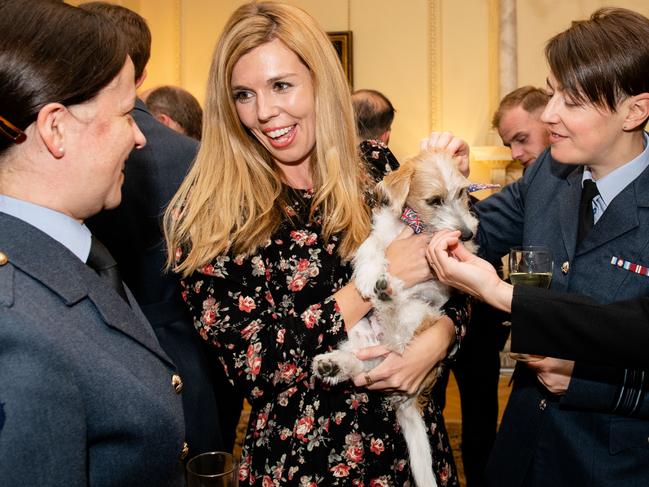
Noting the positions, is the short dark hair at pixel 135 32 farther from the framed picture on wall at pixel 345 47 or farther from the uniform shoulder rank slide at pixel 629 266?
the framed picture on wall at pixel 345 47

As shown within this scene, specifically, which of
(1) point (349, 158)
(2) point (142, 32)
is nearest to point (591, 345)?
(1) point (349, 158)

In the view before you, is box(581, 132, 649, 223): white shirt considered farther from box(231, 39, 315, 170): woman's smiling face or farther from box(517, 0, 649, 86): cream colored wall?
box(517, 0, 649, 86): cream colored wall

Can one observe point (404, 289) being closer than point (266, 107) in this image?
No

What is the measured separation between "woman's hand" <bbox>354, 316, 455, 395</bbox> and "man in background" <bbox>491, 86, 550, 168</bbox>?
2325 millimetres

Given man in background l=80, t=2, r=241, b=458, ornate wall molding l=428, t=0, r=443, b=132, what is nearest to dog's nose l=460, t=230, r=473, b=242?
man in background l=80, t=2, r=241, b=458

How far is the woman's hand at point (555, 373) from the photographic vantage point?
1800 mm

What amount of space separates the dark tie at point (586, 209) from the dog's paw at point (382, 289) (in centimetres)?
65

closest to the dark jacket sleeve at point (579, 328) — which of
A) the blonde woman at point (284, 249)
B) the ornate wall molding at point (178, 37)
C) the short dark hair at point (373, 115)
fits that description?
the blonde woman at point (284, 249)

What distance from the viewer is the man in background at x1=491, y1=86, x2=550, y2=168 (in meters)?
4.04

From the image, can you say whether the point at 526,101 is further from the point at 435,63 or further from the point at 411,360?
the point at 435,63

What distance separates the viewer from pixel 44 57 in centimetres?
115

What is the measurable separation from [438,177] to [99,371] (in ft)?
6.06

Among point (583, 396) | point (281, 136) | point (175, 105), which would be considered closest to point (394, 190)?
point (281, 136)

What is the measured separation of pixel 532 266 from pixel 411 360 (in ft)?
1.63
